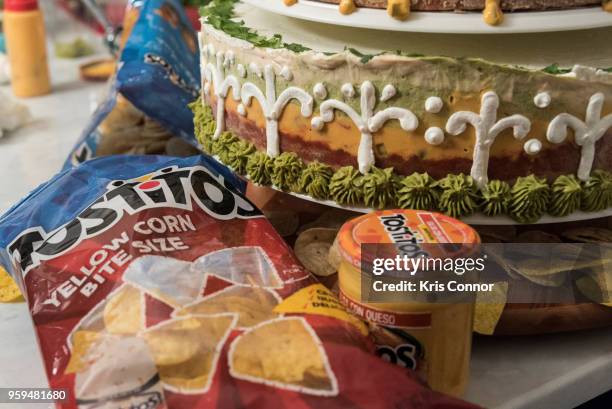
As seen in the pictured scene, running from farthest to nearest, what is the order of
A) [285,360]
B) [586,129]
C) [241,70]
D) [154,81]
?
[154,81]
[241,70]
[586,129]
[285,360]

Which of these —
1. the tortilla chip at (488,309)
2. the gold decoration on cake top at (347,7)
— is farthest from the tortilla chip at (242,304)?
the gold decoration on cake top at (347,7)

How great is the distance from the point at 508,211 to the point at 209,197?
0.37 m

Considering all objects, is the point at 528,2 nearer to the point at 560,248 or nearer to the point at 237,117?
the point at 560,248

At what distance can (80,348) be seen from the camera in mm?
764

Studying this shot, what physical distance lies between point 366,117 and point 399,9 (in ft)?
0.44

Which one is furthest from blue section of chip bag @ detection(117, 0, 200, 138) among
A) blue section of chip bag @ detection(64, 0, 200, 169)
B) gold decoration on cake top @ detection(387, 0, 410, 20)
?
gold decoration on cake top @ detection(387, 0, 410, 20)

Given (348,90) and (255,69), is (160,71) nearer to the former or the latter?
(255,69)

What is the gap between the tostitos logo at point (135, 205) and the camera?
0.89m

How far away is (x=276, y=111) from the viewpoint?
103cm

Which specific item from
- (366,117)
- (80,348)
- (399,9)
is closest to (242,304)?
(80,348)

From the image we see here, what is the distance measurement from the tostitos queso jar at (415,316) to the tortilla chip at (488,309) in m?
0.09

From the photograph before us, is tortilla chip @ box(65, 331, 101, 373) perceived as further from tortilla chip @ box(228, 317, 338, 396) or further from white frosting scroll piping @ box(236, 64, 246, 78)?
white frosting scroll piping @ box(236, 64, 246, 78)

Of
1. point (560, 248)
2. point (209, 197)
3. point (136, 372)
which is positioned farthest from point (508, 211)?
point (136, 372)

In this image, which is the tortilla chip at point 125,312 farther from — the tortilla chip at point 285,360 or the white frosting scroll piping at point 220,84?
the white frosting scroll piping at point 220,84
